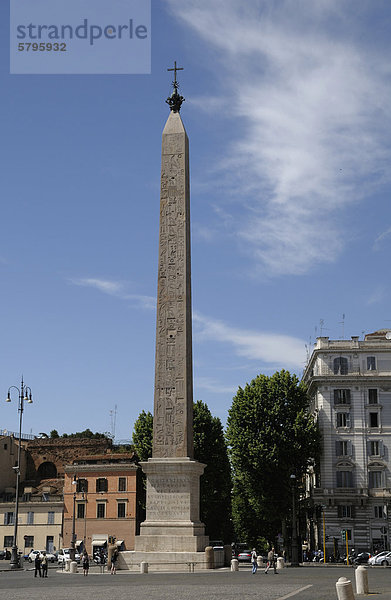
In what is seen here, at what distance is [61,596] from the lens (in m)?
18.0

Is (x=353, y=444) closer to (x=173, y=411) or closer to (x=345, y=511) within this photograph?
(x=345, y=511)

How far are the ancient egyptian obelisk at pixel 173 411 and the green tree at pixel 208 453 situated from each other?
23526 millimetres

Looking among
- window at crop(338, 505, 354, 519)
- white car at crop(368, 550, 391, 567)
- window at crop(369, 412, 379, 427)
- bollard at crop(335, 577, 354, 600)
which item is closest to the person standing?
bollard at crop(335, 577, 354, 600)

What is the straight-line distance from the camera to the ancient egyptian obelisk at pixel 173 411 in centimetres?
2711

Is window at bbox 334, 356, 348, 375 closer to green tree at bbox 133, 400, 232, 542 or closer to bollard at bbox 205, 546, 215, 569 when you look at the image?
green tree at bbox 133, 400, 232, 542

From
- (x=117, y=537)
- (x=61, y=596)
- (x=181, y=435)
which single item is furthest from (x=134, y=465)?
(x=61, y=596)

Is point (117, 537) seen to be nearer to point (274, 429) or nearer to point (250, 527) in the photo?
point (250, 527)

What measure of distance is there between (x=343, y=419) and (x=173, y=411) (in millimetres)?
30528

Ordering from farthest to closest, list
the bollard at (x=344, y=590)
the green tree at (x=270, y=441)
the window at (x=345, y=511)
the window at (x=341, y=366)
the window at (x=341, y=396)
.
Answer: the window at (x=341, y=366) < the window at (x=341, y=396) < the window at (x=345, y=511) < the green tree at (x=270, y=441) < the bollard at (x=344, y=590)

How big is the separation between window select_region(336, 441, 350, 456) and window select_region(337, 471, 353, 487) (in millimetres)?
1361

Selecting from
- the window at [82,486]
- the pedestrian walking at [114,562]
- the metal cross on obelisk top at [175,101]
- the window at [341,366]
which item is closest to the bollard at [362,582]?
the pedestrian walking at [114,562]

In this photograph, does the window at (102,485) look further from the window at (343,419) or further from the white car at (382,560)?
the white car at (382,560)

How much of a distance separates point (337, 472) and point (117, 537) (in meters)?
18.9

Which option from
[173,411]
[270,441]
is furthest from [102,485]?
[173,411]
